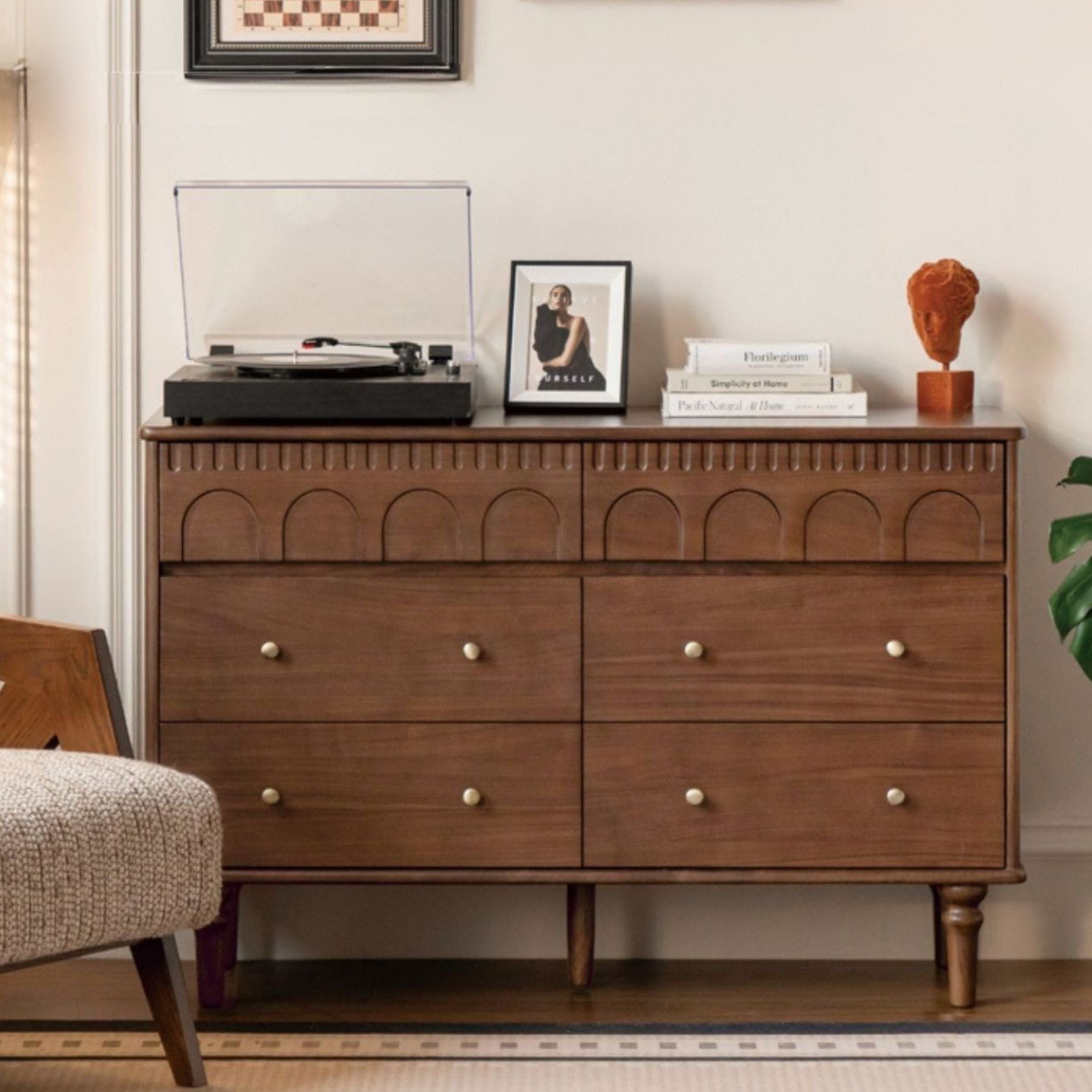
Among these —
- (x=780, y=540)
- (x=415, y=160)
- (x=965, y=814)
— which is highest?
(x=415, y=160)

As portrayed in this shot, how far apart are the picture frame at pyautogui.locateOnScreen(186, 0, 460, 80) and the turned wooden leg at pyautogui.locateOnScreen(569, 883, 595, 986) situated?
124 centimetres

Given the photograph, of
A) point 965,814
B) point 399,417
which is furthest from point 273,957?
point 965,814

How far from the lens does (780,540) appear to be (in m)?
2.25

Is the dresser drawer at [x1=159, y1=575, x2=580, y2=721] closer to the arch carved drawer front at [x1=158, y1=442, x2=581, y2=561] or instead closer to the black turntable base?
the arch carved drawer front at [x1=158, y1=442, x2=581, y2=561]

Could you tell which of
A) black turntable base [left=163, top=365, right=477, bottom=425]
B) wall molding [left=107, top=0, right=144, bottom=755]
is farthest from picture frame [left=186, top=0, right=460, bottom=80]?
black turntable base [left=163, top=365, right=477, bottom=425]

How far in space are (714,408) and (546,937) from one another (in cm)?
89

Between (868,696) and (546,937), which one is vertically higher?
(868,696)

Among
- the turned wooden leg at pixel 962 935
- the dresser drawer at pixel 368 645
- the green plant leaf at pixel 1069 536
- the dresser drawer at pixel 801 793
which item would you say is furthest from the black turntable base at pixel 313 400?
the turned wooden leg at pixel 962 935

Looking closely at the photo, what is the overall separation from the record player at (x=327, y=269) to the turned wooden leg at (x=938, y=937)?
3.56 ft

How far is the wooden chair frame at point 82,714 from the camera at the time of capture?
2066mm

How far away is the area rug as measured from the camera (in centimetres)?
211

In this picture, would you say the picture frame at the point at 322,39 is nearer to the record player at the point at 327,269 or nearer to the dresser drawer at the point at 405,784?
the record player at the point at 327,269

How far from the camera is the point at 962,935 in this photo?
92.2 inches

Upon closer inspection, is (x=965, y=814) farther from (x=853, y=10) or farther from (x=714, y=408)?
(x=853, y=10)
